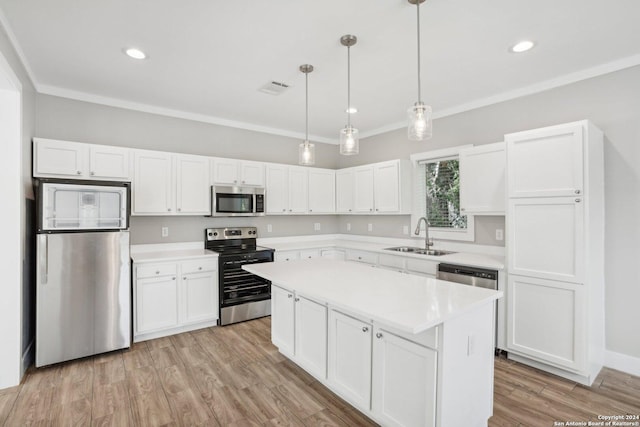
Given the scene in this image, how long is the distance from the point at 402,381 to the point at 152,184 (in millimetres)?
3392

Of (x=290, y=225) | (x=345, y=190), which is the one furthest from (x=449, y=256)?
(x=290, y=225)

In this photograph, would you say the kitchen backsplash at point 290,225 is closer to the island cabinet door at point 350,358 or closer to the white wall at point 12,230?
the white wall at point 12,230

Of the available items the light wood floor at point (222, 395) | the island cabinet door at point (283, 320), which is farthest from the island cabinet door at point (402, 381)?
the island cabinet door at point (283, 320)

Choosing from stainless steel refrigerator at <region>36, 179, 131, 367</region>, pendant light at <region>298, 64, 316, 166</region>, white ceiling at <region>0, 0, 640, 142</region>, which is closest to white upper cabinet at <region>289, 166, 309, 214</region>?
white ceiling at <region>0, 0, 640, 142</region>

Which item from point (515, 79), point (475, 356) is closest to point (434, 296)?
point (475, 356)

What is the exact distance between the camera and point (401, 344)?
5.99 ft

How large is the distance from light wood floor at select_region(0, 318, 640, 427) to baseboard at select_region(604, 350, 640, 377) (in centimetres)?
7

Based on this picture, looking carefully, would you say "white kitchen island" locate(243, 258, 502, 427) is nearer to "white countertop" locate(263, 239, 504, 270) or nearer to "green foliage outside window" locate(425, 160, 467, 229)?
"white countertop" locate(263, 239, 504, 270)

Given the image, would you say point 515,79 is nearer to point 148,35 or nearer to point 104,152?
point 148,35

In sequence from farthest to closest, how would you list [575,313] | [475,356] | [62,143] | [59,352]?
[62,143] → [59,352] → [575,313] → [475,356]

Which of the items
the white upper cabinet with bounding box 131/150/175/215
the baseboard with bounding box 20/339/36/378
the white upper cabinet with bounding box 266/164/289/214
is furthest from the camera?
the white upper cabinet with bounding box 266/164/289/214

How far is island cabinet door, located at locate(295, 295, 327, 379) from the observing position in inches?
94.3

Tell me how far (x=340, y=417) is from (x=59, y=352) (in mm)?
2666

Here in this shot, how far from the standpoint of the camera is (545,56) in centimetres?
275
